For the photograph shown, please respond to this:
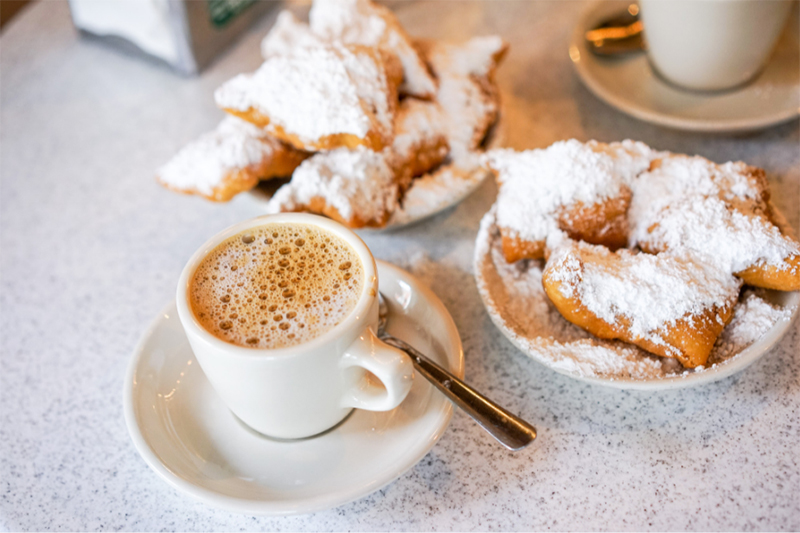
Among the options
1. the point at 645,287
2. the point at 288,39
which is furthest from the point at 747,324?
the point at 288,39

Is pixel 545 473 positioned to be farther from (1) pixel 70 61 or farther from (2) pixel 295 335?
(1) pixel 70 61

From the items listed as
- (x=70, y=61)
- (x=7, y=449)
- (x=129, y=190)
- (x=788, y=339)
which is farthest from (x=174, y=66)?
(x=788, y=339)

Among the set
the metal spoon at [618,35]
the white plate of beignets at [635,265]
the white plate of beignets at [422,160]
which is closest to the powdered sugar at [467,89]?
the white plate of beignets at [422,160]

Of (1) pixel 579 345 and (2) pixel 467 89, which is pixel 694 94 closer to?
(2) pixel 467 89

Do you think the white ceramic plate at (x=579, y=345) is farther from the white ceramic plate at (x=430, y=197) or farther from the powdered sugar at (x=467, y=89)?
the powdered sugar at (x=467, y=89)

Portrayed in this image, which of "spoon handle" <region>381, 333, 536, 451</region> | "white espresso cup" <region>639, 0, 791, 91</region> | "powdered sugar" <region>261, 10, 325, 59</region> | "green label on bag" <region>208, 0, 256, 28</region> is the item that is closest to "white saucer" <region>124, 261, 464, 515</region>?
"spoon handle" <region>381, 333, 536, 451</region>

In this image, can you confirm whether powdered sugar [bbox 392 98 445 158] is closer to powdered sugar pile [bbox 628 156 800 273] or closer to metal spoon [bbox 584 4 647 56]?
powdered sugar pile [bbox 628 156 800 273]
